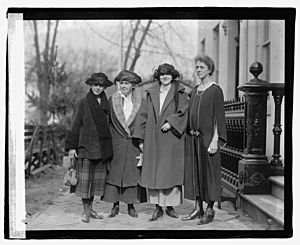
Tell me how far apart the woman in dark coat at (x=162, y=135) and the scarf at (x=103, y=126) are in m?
0.21

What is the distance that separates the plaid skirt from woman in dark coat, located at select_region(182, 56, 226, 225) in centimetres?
64

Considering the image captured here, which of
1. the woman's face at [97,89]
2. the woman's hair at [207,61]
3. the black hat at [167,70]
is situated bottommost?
the woman's face at [97,89]

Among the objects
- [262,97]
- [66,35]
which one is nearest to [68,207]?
[66,35]

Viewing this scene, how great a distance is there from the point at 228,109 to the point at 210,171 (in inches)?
19.8

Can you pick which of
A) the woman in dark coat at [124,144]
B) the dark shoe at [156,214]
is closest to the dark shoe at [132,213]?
the woman in dark coat at [124,144]

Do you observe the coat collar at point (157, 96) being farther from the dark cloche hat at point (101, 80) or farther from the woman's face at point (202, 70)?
the dark cloche hat at point (101, 80)

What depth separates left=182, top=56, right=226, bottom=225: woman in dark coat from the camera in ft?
16.2

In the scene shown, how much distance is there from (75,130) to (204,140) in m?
0.98

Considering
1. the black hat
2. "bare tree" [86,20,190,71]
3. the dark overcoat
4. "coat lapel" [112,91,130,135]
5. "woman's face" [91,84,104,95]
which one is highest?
"bare tree" [86,20,190,71]

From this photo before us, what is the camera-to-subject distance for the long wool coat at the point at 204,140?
495cm

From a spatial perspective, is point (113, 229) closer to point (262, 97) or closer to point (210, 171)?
point (210, 171)

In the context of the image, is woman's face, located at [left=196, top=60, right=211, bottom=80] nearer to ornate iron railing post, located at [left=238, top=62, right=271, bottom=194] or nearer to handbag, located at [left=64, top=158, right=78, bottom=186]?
ornate iron railing post, located at [left=238, top=62, right=271, bottom=194]

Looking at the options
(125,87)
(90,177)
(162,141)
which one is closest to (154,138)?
(162,141)

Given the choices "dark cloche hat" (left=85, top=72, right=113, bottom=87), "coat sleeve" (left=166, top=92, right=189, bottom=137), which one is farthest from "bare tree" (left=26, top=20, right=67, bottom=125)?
"coat sleeve" (left=166, top=92, right=189, bottom=137)
